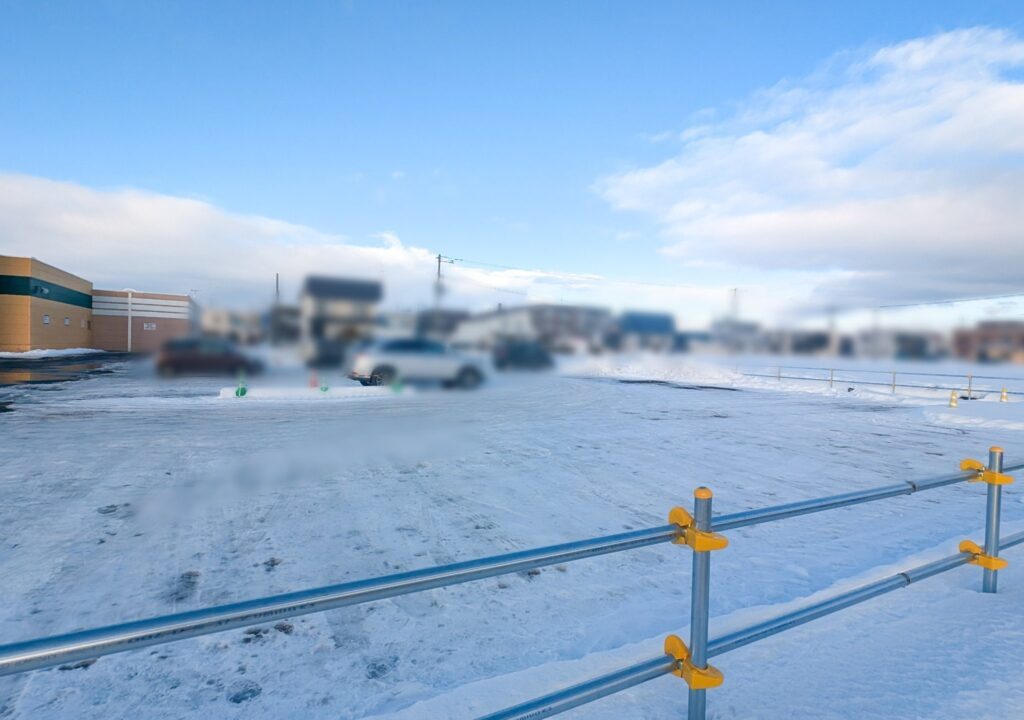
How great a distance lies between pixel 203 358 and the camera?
2069 cm

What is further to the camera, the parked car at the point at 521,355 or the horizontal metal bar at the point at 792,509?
the parked car at the point at 521,355

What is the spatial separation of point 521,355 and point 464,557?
78.4ft

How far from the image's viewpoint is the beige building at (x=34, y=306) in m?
39.2

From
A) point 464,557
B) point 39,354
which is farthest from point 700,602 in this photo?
point 39,354

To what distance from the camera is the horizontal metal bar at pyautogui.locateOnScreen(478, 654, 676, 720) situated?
1.92m

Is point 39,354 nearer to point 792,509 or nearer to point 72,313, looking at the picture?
point 72,313

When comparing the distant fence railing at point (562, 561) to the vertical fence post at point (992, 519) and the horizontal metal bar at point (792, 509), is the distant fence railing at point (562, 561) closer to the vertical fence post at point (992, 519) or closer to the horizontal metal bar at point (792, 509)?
the horizontal metal bar at point (792, 509)

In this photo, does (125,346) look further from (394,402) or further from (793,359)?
(793,359)

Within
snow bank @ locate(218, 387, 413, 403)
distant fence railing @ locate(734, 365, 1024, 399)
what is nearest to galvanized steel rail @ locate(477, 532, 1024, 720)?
snow bank @ locate(218, 387, 413, 403)

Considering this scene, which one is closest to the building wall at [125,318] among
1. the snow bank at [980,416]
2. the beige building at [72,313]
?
the beige building at [72,313]

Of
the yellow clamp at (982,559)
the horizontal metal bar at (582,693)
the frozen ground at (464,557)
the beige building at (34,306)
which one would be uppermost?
the beige building at (34,306)

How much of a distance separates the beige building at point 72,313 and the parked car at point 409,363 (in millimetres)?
14942

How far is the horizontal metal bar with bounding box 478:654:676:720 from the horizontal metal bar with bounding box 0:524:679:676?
463mm

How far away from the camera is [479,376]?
20.2 metres
